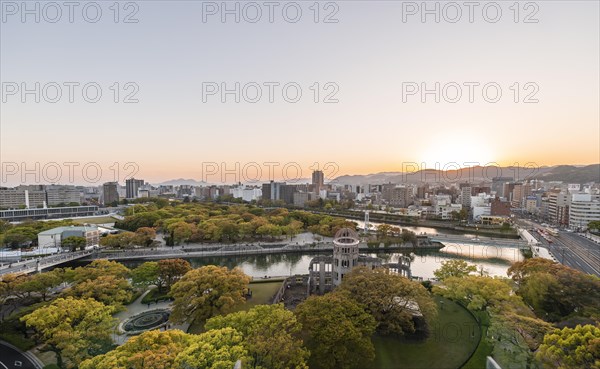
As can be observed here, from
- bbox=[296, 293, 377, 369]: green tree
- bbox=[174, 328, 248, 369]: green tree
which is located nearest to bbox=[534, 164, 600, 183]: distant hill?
bbox=[296, 293, 377, 369]: green tree

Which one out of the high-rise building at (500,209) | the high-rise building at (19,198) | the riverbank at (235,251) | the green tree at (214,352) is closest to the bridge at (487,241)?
the riverbank at (235,251)

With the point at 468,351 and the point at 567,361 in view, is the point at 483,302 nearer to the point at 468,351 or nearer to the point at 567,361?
the point at 468,351

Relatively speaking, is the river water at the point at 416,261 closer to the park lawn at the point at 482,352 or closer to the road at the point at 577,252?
the road at the point at 577,252

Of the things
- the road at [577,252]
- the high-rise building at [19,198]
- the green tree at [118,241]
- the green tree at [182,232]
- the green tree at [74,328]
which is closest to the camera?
the green tree at [74,328]

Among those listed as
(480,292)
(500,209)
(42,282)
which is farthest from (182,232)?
(500,209)

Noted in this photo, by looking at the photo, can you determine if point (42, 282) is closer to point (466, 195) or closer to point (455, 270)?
point (455, 270)

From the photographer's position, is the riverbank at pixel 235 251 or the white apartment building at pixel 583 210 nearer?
the riverbank at pixel 235 251

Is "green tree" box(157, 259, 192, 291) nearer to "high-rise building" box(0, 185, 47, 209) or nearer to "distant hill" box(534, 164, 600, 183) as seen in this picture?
"high-rise building" box(0, 185, 47, 209)
